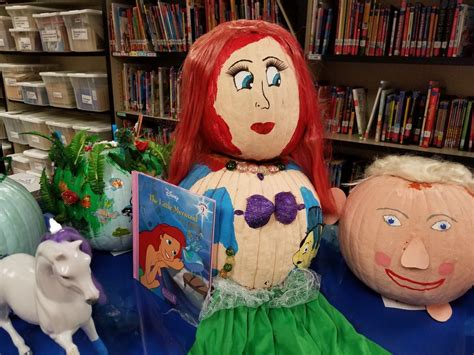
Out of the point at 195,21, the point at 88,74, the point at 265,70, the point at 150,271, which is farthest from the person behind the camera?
the point at 88,74

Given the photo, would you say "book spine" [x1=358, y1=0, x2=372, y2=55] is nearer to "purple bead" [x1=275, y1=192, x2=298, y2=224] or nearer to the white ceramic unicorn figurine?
"purple bead" [x1=275, y1=192, x2=298, y2=224]

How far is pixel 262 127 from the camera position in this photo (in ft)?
2.26

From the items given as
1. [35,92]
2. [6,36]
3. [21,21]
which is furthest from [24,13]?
[35,92]

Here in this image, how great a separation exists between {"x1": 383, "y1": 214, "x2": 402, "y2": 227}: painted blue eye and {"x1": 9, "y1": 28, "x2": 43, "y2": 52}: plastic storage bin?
9.21 ft

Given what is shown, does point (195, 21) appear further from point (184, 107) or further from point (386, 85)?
point (184, 107)

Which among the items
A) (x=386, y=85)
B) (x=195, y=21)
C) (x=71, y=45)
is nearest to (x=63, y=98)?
(x=71, y=45)

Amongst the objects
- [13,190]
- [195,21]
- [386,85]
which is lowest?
[13,190]

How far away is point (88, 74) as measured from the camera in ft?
8.05

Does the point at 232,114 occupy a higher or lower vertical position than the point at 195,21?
lower

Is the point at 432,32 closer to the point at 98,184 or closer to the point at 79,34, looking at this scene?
the point at 98,184

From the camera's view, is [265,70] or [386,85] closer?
[265,70]

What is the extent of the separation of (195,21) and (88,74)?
84 centimetres

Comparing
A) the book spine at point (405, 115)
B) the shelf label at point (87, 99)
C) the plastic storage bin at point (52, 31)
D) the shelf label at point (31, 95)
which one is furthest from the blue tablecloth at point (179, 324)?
the shelf label at point (31, 95)

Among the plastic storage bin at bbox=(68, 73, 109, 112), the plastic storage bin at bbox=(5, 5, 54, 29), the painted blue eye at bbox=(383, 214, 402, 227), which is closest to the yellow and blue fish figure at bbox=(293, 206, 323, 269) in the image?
the painted blue eye at bbox=(383, 214, 402, 227)
